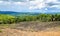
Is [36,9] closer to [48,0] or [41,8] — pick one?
[41,8]

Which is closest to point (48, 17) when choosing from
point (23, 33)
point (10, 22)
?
point (23, 33)

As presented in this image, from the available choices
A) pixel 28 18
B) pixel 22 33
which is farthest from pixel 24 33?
pixel 28 18

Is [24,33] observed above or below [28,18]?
below

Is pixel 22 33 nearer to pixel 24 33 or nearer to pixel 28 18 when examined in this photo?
pixel 24 33

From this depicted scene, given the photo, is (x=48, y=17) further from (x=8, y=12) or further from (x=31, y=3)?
(x=8, y=12)

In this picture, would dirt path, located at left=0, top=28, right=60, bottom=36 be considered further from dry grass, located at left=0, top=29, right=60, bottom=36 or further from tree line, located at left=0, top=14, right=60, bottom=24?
tree line, located at left=0, top=14, right=60, bottom=24

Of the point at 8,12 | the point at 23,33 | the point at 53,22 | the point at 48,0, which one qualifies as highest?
the point at 48,0

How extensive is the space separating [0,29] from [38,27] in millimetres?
453

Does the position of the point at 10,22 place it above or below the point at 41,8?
below

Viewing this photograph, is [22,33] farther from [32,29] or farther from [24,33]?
[32,29]

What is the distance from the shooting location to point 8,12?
143 cm

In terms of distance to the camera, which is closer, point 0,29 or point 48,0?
point 0,29

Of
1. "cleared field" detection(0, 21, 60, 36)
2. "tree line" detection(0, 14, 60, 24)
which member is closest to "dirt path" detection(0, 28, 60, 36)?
"cleared field" detection(0, 21, 60, 36)

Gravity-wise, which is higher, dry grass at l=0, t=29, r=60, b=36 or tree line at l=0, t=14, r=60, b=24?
tree line at l=0, t=14, r=60, b=24
